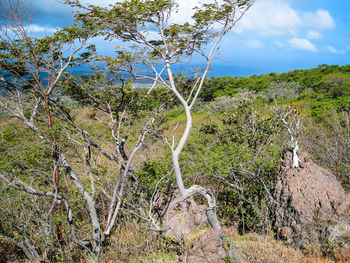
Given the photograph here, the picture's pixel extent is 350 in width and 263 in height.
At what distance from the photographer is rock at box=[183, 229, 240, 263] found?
3.79 meters

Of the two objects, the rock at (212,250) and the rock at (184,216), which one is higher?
the rock at (212,250)

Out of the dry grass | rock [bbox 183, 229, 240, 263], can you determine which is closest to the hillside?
the dry grass

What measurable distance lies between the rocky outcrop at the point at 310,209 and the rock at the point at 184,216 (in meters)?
1.90

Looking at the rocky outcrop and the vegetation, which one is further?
the vegetation

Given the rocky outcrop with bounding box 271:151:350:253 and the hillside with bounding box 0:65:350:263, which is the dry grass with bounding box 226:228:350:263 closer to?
the hillside with bounding box 0:65:350:263

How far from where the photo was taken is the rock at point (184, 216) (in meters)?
6.31

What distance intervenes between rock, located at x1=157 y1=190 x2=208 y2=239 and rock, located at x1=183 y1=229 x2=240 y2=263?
2.14 metres

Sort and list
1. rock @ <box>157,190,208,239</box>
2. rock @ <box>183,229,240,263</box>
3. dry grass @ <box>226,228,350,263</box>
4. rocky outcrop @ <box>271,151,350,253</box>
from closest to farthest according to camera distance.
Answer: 1. rock @ <box>183,229,240,263</box>
2. dry grass @ <box>226,228,350,263</box>
3. rocky outcrop @ <box>271,151,350,253</box>
4. rock @ <box>157,190,208,239</box>

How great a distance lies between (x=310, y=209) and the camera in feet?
15.4

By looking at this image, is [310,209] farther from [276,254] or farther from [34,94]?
[34,94]

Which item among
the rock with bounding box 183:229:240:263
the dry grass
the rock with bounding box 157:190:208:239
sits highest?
the rock with bounding box 183:229:240:263

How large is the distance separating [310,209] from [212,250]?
2.24 m

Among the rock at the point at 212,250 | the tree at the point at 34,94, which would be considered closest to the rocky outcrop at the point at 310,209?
the rock at the point at 212,250

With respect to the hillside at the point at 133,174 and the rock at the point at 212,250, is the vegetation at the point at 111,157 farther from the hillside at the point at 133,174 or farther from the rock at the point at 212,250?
the rock at the point at 212,250
